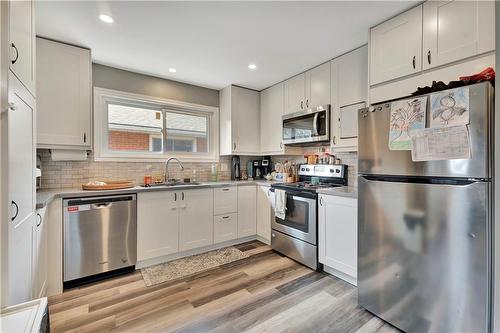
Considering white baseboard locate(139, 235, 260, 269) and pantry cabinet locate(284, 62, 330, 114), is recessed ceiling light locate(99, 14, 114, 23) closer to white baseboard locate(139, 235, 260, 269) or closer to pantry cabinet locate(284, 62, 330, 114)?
pantry cabinet locate(284, 62, 330, 114)

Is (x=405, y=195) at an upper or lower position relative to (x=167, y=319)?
upper

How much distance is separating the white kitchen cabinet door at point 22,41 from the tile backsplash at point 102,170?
1287 millimetres

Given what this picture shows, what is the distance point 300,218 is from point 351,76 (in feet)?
5.72

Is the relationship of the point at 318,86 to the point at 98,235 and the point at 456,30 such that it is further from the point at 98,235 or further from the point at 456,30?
the point at 98,235

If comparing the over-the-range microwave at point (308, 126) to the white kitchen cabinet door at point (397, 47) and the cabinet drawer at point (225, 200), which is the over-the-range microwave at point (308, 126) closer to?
the white kitchen cabinet door at point (397, 47)

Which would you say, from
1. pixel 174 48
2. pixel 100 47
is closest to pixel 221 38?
pixel 174 48

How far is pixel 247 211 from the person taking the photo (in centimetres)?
346

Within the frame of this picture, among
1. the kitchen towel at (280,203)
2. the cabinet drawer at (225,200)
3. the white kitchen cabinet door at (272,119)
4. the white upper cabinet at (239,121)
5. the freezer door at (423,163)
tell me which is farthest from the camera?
the white upper cabinet at (239,121)

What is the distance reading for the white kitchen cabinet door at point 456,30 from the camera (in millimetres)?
1479

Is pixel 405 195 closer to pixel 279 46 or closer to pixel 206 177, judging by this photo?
pixel 279 46

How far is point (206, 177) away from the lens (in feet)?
12.3

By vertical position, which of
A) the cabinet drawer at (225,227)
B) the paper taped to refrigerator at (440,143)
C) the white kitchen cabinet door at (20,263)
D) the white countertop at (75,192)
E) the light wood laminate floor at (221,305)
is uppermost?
the paper taped to refrigerator at (440,143)

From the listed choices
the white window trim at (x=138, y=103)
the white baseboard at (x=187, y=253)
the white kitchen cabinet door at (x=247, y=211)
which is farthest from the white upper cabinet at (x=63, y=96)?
the white kitchen cabinet door at (x=247, y=211)

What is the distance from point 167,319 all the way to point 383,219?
6.10 ft
